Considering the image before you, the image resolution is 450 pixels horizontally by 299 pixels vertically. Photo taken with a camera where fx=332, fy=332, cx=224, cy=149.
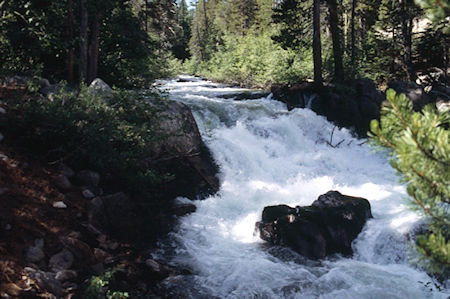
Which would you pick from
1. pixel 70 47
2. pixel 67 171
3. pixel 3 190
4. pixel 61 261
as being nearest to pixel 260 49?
pixel 70 47

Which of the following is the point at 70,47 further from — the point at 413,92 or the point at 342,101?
the point at 413,92

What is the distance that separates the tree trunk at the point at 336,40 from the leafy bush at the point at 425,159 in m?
14.8

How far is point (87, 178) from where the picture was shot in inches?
249

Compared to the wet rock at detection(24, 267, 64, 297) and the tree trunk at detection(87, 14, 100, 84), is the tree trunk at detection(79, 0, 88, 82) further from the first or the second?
the wet rock at detection(24, 267, 64, 297)

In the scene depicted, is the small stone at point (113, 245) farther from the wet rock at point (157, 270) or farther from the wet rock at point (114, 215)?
the wet rock at point (157, 270)

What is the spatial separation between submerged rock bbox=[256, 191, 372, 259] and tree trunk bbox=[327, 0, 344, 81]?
1058 cm

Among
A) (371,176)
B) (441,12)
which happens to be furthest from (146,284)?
(371,176)

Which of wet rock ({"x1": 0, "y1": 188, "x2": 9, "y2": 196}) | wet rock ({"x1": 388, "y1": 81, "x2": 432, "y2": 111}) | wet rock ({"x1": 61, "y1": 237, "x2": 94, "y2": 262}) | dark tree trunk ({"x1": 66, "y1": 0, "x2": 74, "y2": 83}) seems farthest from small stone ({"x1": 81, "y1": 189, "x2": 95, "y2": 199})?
wet rock ({"x1": 388, "y1": 81, "x2": 432, "y2": 111})

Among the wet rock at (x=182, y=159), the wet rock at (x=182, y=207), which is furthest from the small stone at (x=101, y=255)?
the wet rock at (x=182, y=159)

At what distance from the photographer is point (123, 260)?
5188mm

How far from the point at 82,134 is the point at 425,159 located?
566 cm

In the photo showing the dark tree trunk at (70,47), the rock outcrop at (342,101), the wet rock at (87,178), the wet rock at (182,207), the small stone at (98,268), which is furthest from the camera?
the rock outcrop at (342,101)

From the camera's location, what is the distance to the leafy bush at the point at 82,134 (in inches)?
235

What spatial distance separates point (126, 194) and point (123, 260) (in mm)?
1817
